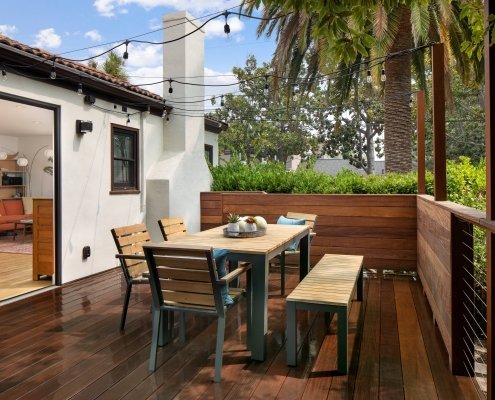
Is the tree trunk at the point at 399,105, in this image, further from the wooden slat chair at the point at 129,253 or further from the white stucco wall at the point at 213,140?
the wooden slat chair at the point at 129,253

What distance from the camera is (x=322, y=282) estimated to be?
340 centimetres

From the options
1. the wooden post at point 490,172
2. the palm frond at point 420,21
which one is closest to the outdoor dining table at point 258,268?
the wooden post at point 490,172

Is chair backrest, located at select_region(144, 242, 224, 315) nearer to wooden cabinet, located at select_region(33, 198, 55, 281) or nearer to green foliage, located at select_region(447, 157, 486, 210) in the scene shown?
wooden cabinet, located at select_region(33, 198, 55, 281)

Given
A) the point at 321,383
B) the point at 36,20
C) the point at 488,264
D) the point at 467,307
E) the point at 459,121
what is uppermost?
the point at 36,20

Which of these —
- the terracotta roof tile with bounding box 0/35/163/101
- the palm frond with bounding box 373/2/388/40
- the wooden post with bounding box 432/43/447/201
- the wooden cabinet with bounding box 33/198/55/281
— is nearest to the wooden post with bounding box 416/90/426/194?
the palm frond with bounding box 373/2/388/40

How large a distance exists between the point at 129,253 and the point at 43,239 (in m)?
2.37

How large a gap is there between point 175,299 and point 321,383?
106 centimetres

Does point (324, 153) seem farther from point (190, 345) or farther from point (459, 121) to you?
point (190, 345)

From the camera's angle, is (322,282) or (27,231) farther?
(27,231)

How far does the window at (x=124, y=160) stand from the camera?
6.40 m

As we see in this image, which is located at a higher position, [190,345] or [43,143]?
[43,143]

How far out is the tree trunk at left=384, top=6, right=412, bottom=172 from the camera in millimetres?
7574

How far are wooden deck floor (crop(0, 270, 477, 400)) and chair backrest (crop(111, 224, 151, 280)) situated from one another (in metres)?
0.48

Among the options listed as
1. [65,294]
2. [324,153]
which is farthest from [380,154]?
[65,294]
